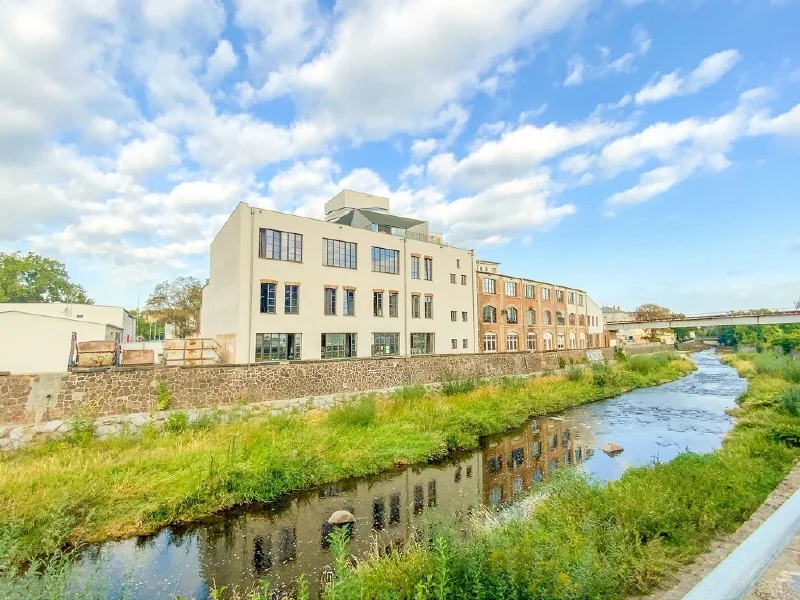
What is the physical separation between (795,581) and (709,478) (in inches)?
374

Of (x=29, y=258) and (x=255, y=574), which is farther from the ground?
(x=29, y=258)

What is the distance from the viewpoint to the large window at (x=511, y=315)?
135 feet

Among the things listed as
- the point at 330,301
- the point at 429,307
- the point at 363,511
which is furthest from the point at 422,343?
the point at 363,511

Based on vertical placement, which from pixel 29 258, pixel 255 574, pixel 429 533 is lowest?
pixel 255 574

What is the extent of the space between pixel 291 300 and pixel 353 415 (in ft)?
31.9

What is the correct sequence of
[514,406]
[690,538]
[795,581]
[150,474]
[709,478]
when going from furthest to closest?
1. [514,406]
2. [150,474]
3. [709,478]
4. [690,538]
5. [795,581]

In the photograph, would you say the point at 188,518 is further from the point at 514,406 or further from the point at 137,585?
the point at 514,406

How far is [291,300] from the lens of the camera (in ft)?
83.7

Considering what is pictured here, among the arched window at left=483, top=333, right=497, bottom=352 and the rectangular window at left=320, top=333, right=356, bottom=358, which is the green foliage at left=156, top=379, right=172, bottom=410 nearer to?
the rectangular window at left=320, top=333, right=356, bottom=358

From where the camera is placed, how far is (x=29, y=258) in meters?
53.9

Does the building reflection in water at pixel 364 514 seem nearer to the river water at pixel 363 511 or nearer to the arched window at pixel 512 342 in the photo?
the river water at pixel 363 511

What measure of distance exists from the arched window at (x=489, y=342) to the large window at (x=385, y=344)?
1095cm

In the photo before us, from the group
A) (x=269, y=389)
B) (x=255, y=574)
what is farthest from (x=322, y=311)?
(x=255, y=574)

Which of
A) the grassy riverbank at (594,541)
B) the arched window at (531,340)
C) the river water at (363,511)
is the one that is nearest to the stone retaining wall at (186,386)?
the river water at (363,511)
